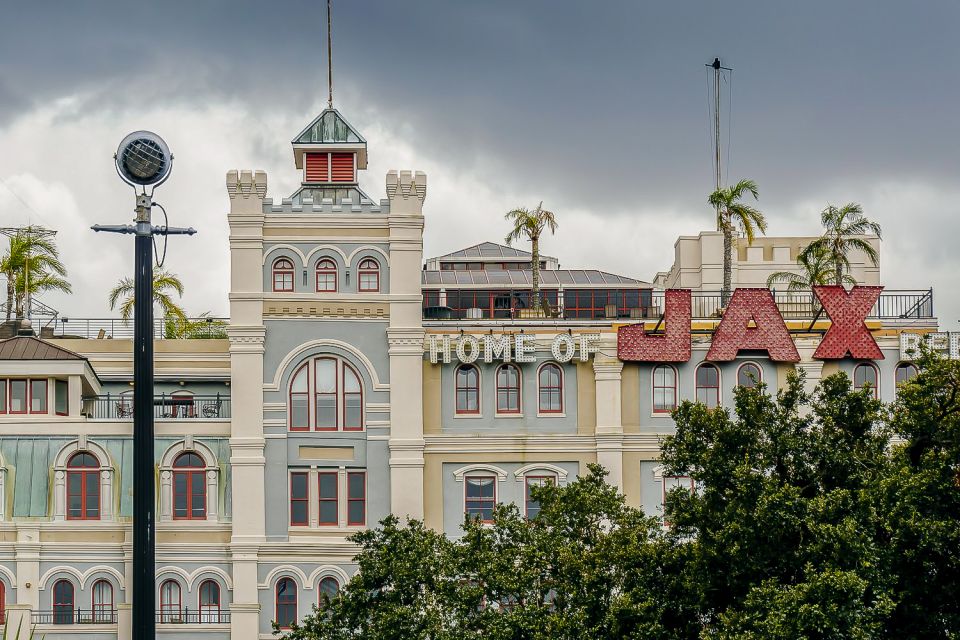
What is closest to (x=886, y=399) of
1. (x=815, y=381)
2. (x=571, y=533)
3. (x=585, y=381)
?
(x=815, y=381)

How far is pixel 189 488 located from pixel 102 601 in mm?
4849

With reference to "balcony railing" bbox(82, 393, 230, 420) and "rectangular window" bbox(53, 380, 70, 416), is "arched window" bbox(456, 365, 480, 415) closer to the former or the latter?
"balcony railing" bbox(82, 393, 230, 420)

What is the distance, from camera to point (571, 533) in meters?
44.0

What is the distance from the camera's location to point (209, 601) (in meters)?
53.0

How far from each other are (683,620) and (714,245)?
47.6 metres

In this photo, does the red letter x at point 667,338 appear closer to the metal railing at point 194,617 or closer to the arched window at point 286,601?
the arched window at point 286,601

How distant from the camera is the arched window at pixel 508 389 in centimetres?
5419

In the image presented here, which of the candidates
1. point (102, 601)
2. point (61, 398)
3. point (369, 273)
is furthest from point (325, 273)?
point (102, 601)

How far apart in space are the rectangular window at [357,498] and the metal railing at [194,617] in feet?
17.6

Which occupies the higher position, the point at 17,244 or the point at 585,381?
the point at 17,244

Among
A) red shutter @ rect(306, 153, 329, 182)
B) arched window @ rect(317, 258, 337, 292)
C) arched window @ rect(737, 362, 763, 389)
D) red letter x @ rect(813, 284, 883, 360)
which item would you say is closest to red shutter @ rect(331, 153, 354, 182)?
red shutter @ rect(306, 153, 329, 182)

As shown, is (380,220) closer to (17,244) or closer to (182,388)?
(182,388)

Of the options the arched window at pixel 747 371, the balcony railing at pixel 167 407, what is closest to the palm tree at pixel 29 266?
the balcony railing at pixel 167 407

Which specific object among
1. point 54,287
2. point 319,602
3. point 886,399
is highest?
point 54,287
